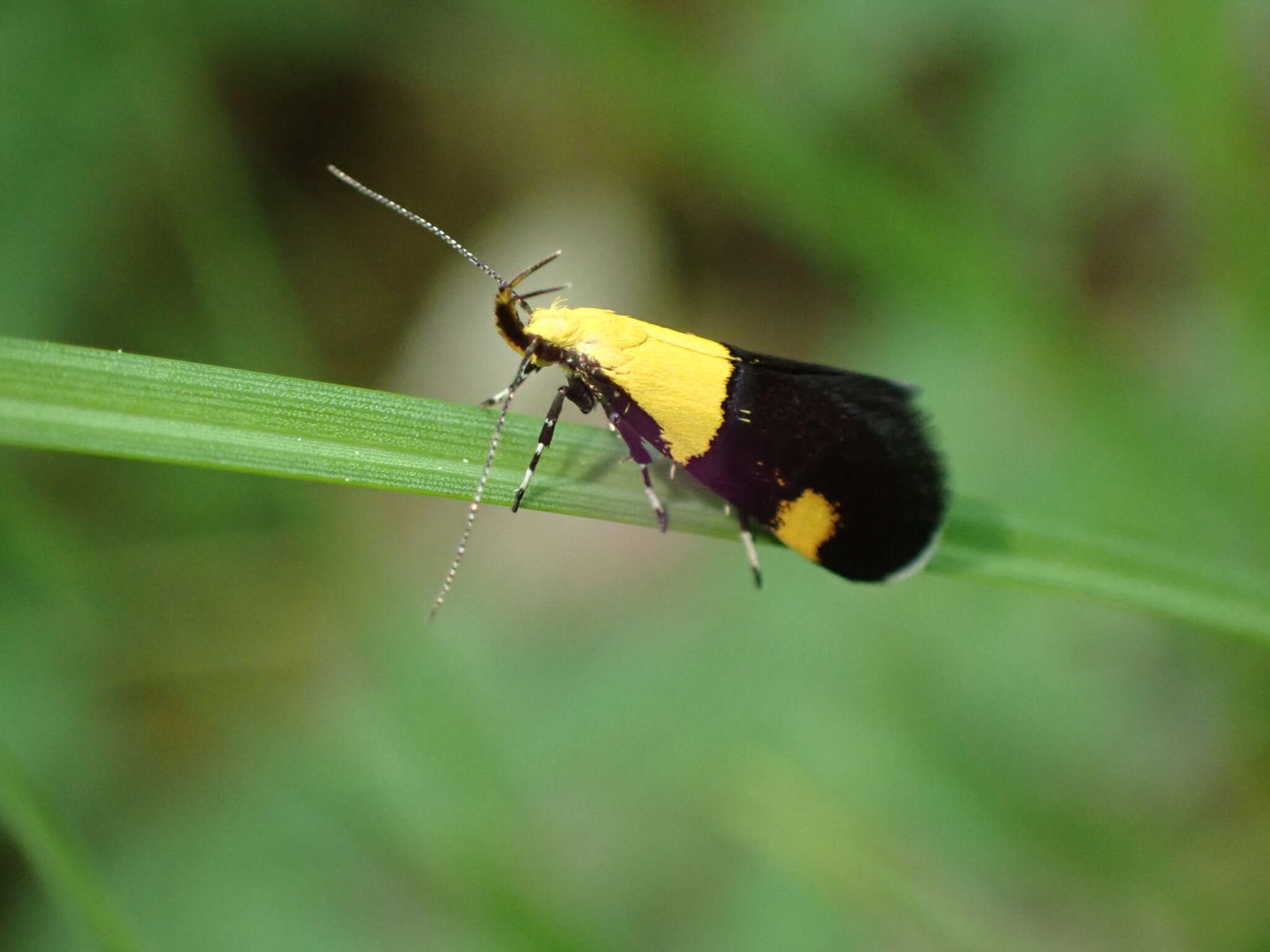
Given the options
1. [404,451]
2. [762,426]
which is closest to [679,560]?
[762,426]

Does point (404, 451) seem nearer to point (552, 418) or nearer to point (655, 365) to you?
point (552, 418)

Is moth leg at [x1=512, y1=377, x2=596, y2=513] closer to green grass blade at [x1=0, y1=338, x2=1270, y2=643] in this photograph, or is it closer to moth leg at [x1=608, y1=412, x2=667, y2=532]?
green grass blade at [x1=0, y1=338, x2=1270, y2=643]

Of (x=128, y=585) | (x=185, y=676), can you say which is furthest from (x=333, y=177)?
(x=185, y=676)

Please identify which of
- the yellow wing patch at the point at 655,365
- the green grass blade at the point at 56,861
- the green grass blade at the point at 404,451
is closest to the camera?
the green grass blade at the point at 404,451

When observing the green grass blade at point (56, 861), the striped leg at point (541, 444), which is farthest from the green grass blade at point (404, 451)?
the green grass blade at point (56, 861)

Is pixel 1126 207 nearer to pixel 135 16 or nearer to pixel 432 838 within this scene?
pixel 432 838

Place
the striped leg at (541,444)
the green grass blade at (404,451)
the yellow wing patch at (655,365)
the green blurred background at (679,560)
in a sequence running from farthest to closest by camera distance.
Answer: the green blurred background at (679,560) → the yellow wing patch at (655,365) → the striped leg at (541,444) → the green grass blade at (404,451)

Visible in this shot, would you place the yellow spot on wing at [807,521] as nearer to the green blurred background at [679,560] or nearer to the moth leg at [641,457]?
the moth leg at [641,457]
